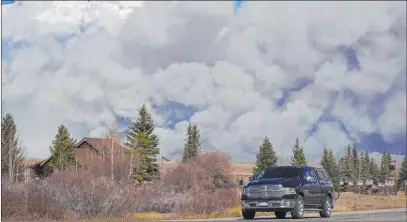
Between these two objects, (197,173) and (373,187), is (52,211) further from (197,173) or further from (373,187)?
(373,187)

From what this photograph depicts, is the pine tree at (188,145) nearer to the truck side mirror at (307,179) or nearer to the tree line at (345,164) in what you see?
the tree line at (345,164)

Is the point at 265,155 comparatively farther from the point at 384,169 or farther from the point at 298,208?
the point at 384,169

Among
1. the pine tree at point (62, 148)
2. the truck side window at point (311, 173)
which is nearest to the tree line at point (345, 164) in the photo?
the truck side window at point (311, 173)

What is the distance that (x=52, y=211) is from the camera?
25.2 m

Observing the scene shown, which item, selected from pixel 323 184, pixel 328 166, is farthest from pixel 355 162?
pixel 323 184

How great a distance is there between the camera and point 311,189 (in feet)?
68.6

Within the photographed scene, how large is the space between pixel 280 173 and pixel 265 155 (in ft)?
170

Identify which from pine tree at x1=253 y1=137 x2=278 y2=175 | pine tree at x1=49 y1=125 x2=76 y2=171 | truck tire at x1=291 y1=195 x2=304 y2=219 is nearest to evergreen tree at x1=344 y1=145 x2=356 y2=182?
pine tree at x1=253 y1=137 x2=278 y2=175

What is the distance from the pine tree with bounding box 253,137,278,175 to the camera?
70500mm

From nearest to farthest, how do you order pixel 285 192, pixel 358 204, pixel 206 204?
pixel 285 192 → pixel 206 204 → pixel 358 204

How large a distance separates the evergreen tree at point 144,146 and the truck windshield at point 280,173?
53881 millimetres

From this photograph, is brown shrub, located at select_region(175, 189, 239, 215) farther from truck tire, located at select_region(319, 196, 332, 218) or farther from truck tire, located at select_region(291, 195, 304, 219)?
truck tire, located at select_region(291, 195, 304, 219)

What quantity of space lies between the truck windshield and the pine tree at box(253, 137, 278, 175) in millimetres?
48060

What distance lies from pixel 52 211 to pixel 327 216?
11807 mm
